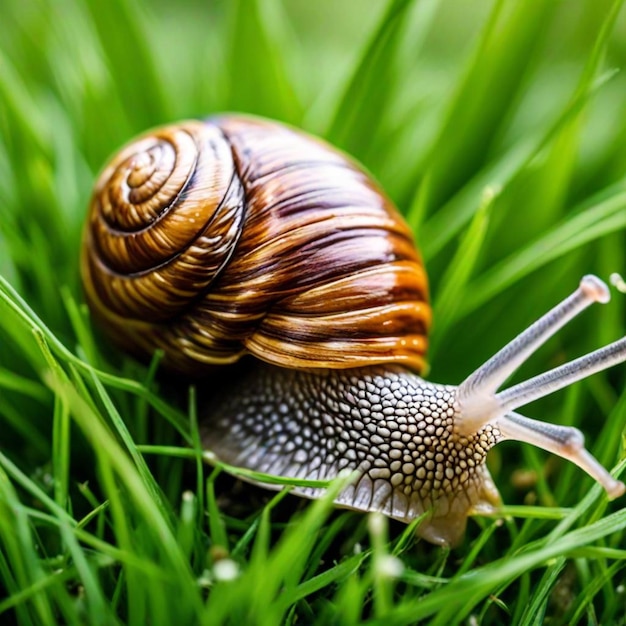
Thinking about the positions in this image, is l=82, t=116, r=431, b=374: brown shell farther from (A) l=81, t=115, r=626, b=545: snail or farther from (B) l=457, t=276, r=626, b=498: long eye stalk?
(B) l=457, t=276, r=626, b=498: long eye stalk

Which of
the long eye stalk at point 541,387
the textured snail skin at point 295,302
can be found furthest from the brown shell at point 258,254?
the long eye stalk at point 541,387

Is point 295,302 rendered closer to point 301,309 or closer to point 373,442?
point 301,309

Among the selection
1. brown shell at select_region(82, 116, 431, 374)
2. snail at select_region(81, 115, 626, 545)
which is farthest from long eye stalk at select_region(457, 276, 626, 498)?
brown shell at select_region(82, 116, 431, 374)

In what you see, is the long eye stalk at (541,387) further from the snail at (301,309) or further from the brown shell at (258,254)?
the brown shell at (258,254)

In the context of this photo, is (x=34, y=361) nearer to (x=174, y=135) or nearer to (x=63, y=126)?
(x=174, y=135)

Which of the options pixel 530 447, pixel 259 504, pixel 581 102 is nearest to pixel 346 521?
pixel 259 504
